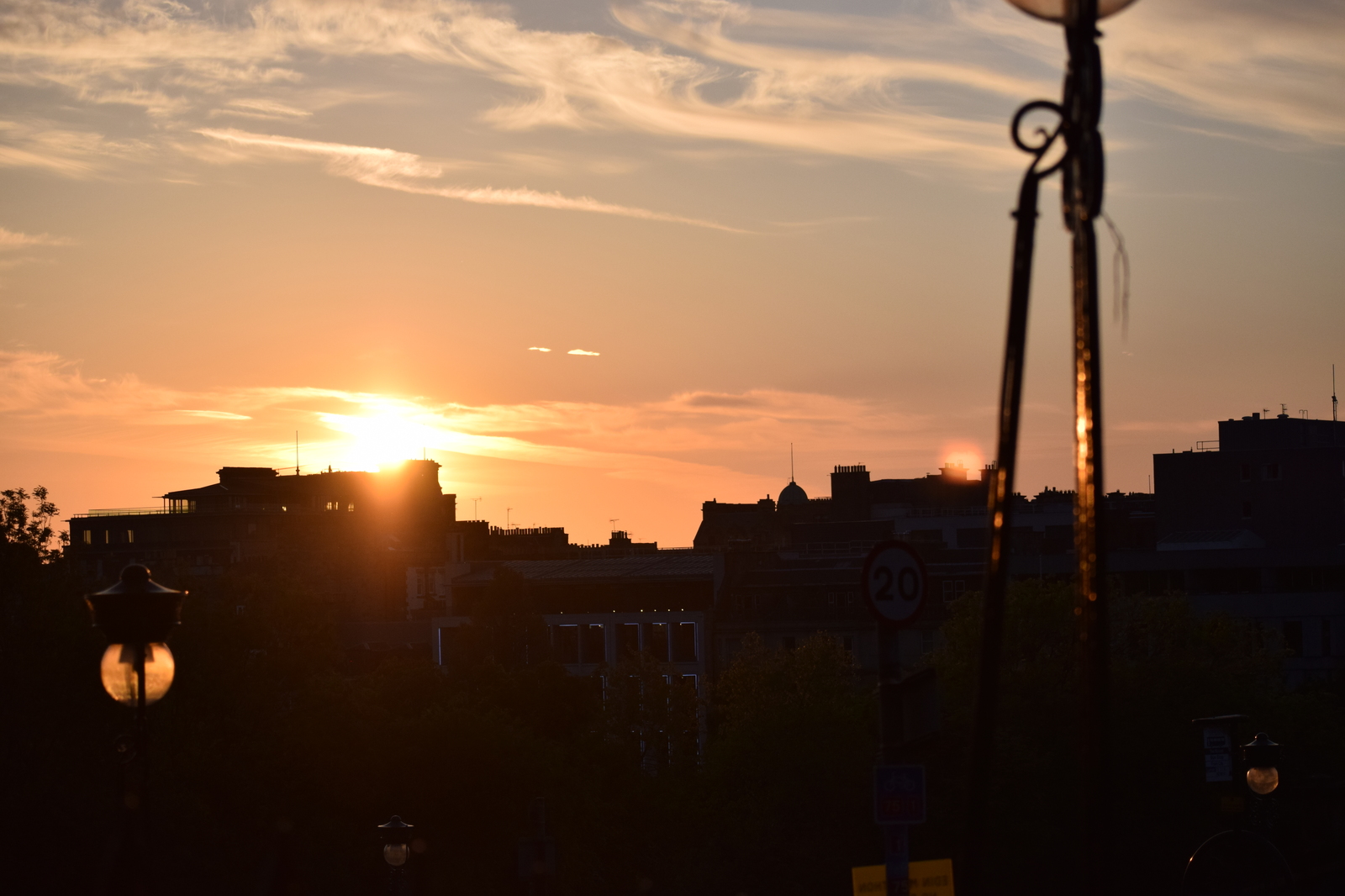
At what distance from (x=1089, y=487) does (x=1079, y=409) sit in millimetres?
191

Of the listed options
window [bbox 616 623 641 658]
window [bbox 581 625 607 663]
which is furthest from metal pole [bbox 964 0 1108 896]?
window [bbox 581 625 607 663]

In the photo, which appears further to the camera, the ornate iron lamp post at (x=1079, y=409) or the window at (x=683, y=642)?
the window at (x=683, y=642)

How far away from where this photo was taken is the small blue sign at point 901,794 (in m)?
8.30

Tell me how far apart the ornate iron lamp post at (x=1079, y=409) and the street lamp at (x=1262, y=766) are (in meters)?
17.7

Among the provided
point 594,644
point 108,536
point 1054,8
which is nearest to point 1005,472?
point 1054,8

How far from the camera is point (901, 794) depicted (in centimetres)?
835

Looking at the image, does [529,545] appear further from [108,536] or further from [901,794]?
[901,794]

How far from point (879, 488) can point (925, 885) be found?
140 m

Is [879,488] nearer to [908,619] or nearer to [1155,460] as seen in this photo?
[1155,460]

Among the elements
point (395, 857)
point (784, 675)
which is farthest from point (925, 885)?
point (784, 675)

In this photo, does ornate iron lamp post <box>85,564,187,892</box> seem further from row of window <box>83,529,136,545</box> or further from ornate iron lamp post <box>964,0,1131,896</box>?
row of window <box>83,529,136,545</box>

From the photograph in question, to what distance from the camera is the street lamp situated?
19.7 metres

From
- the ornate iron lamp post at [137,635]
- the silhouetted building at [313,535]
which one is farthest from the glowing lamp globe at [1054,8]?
the silhouetted building at [313,535]

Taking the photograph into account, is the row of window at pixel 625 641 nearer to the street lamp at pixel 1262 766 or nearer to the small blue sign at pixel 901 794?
the street lamp at pixel 1262 766
